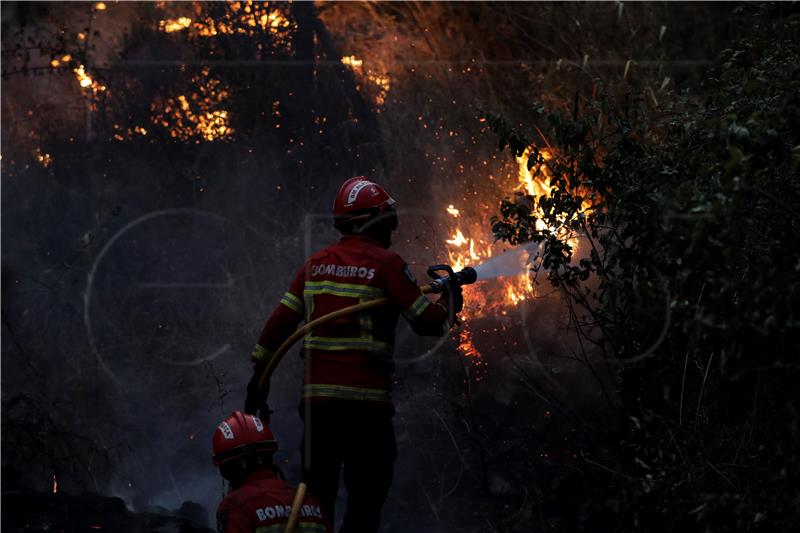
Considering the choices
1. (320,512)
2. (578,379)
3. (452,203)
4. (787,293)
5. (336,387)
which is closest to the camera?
(787,293)

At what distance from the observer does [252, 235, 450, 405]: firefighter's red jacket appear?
5.09m

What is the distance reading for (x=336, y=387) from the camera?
5.07m

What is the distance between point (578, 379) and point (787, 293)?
14.7 feet

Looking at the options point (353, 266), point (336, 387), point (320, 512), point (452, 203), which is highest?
point (452, 203)

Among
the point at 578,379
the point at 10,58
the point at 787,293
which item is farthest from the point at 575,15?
the point at 787,293

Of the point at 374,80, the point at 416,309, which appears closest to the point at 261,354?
the point at 416,309

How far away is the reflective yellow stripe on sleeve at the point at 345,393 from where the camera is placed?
16.6 ft

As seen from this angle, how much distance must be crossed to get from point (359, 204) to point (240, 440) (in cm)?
139

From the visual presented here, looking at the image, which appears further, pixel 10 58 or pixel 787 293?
pixel 10 58

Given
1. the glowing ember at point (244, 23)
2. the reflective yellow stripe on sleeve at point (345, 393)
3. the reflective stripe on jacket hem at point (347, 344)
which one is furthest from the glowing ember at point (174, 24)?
the reflective yellow stripe on sleeve at point (345, 393)

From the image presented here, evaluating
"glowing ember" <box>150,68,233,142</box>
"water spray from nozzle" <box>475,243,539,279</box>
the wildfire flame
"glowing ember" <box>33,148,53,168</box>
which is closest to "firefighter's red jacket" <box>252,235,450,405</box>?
the wildfire flame

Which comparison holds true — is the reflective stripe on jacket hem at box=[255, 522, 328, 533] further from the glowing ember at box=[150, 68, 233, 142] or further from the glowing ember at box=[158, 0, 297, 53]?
the glowing ember at box=[158, 0, 297, 53]

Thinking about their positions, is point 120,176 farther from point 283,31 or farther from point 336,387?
point 336,387

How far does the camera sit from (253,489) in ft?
13.5
